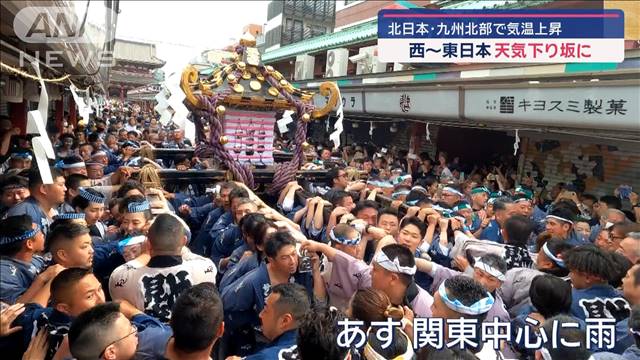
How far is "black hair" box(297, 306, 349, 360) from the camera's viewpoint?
2014mm

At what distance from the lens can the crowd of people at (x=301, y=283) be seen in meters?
2.21

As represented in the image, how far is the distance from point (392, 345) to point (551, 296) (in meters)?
1.25

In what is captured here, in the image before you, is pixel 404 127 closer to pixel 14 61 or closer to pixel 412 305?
pixel 14 61

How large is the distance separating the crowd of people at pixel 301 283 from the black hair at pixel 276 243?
0.01 m

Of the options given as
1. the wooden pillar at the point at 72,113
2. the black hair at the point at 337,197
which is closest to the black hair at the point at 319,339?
the black hair at the point at 337,197

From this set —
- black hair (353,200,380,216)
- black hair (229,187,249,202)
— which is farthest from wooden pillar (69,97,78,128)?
black hair (353,200,380,216)

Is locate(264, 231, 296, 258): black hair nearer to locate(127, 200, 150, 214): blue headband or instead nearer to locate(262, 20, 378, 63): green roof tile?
locate(127, 200, 150, 214): blue headband

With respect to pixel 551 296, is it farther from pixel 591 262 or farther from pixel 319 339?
pixel 319 339

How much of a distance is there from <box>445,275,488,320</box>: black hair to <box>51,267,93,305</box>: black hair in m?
2.04

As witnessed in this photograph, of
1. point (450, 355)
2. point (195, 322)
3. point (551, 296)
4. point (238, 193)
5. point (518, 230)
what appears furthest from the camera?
point (238, 193)

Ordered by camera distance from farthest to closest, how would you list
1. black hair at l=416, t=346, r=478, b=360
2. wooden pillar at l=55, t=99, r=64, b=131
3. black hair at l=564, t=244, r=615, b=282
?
wooden pillar at l=55, t=99, r=64, b=131 → black hair at l=564, t=244, r=615, b=282 → black hair at l=416, t=346, r=478, b=360

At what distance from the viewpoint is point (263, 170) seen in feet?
20.9

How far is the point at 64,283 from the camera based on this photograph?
7.70 ft

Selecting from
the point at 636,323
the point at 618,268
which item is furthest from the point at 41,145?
the point at 618,268
